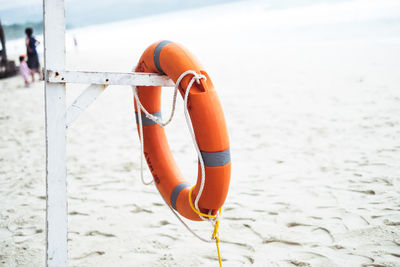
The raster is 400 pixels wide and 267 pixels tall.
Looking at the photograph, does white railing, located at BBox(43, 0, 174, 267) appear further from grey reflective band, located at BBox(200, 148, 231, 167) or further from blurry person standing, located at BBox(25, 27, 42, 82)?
blurry person standing, located at BBox(25, 27, 42, 82)

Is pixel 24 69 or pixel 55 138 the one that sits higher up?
pixel 24 69

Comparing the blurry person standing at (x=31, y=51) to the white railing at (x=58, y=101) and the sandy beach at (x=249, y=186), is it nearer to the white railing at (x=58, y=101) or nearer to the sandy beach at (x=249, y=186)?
the sandy beach at (x=249, y=186)

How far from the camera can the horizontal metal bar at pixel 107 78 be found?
1378 mm

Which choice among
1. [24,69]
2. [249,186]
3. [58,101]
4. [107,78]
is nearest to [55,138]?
[58,101]

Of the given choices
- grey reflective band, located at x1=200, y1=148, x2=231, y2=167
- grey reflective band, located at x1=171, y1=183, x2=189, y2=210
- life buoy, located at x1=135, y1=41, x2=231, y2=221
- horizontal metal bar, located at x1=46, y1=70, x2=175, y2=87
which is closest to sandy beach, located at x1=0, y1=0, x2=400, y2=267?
grey reflective band, located at x1=171, y1=183, x2=189, y2=210

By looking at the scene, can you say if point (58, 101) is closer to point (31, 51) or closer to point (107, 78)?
point (107, 78)

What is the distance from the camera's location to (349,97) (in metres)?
5.28

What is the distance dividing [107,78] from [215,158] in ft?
1.96

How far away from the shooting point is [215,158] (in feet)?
4.56

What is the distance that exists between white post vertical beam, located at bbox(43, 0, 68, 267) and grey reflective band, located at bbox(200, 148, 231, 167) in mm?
635

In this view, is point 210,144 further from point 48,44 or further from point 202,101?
point 48,44

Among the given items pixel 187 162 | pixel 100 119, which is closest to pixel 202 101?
pixel 187 162

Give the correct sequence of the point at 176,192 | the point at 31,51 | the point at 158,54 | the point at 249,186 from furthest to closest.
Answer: the point at 31,51
the point at 249,186
the point at 176,192
the point at 158,54

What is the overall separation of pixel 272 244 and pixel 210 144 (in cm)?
94
